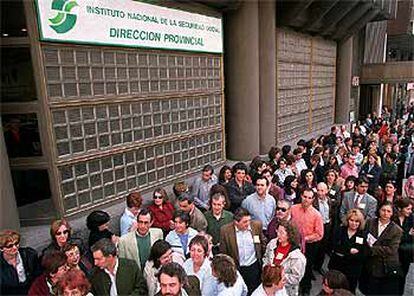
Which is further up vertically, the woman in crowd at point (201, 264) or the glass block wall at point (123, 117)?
the glass block wall at point (123, 117)

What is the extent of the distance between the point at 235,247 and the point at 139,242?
3.52ft

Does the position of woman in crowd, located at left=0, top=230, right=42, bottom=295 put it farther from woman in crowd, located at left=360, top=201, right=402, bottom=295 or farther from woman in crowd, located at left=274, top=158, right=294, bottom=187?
woman in crowd, located at left=274, top=158, right=294, bottom=187

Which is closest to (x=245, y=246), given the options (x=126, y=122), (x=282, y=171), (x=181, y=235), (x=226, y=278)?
(x=181, y=235)

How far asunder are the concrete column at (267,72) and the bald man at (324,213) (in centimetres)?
529

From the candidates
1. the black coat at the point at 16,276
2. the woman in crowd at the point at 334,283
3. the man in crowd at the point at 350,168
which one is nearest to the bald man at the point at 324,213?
the man in crowd at the point at 350,168

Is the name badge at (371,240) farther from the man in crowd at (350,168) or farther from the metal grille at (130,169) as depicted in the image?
the metal grille at (130,169)

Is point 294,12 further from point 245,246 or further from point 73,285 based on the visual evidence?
point 73,285

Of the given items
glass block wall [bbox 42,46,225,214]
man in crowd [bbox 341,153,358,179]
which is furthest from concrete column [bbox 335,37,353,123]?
man in crowd [bbox 341,153,358,179]

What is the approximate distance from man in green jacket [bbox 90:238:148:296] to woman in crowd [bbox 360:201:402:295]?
2755 mm

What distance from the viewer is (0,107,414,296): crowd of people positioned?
324 centimetres

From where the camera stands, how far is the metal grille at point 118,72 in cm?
542

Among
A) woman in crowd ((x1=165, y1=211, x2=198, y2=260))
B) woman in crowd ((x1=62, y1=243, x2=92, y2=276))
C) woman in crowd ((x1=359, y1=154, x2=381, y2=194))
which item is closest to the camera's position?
woman in crowd ((x1=62, y1=243, x2=92, y2=276))

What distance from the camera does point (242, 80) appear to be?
9.37 m

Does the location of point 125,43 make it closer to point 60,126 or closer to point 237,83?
point 60,126
